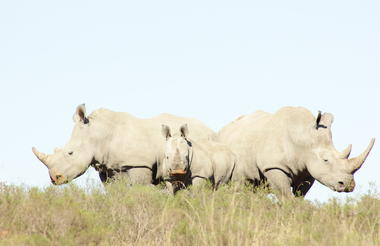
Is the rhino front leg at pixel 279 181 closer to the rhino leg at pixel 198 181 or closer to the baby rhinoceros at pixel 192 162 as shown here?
the baby rhinoceros at pixel 192 162

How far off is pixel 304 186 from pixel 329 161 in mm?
1301

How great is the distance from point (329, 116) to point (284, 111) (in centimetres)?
117

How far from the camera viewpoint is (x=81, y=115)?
1411 cm

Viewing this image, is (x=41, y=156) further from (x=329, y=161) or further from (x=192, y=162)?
(x=329, y=161)

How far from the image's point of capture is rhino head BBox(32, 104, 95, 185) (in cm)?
1405

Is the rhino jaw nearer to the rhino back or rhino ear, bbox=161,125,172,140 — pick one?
the rhino back

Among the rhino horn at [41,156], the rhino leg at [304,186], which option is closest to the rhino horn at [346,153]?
the rhino leg at [304,186]

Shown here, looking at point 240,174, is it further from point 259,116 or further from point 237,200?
point 237,200

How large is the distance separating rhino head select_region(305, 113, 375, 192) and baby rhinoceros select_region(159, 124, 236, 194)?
159cm

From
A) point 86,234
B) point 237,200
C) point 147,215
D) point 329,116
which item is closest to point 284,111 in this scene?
point 329,116

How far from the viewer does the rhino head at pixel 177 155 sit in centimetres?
1226

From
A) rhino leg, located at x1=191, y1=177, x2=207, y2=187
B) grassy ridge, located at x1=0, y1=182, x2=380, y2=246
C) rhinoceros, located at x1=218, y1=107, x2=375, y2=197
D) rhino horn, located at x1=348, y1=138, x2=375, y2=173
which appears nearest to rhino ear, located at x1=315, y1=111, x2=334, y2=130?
rhinoceros, located at x1=218, y1=107, x2=375, y2=197

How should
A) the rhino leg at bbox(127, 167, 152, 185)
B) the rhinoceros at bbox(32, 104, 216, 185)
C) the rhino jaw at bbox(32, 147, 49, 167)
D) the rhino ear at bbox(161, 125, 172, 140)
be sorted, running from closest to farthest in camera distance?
the rhino ear at bbox(161, 125, 172, 140)
the rhino leg at bbox(127, 167, 152, 185)
the rhinoceros at bbox(32, 104, 216, 185)
the rhino jaw at bbox(32, 147, 49, 167)

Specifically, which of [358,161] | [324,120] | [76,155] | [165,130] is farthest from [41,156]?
[358,161]
